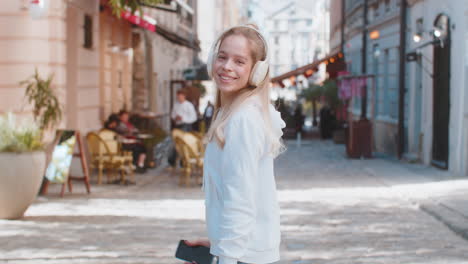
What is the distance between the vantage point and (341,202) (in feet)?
37.3

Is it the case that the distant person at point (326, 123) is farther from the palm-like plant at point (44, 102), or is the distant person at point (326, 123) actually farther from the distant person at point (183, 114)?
the palm-like plant at point (44, 102)

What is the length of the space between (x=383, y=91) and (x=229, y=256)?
22.7 meters

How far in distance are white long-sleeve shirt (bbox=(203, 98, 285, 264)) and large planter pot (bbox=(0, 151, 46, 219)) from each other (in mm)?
6394

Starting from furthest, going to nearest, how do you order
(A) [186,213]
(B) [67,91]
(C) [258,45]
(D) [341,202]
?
(B) [67,91] < (D) [341,202] < (A) [186,213] < (C) [258,45]

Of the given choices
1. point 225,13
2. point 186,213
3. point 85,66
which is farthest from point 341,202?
point 225,13

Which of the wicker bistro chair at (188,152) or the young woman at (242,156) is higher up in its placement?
the young woman at (242,156)

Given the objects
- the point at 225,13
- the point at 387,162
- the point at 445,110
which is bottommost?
the point at 387,162

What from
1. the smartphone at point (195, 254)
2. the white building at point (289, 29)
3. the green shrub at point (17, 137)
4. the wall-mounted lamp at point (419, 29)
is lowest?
the smartphone at point (195, 254)

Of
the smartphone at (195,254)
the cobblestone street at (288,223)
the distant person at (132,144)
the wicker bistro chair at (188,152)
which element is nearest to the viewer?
the smartphone at (195,254)

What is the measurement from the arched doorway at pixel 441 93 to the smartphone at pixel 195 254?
44.6 feet

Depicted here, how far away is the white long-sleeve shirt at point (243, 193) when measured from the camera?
2.67m

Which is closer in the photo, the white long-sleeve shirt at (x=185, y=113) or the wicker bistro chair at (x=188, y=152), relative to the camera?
the wicker bistro chair at (x=188, y=152)

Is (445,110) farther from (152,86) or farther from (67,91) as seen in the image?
(152,86)

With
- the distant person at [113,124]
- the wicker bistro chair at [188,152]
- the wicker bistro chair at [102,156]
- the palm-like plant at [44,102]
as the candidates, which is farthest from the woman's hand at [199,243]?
the distant person at [113,124]
